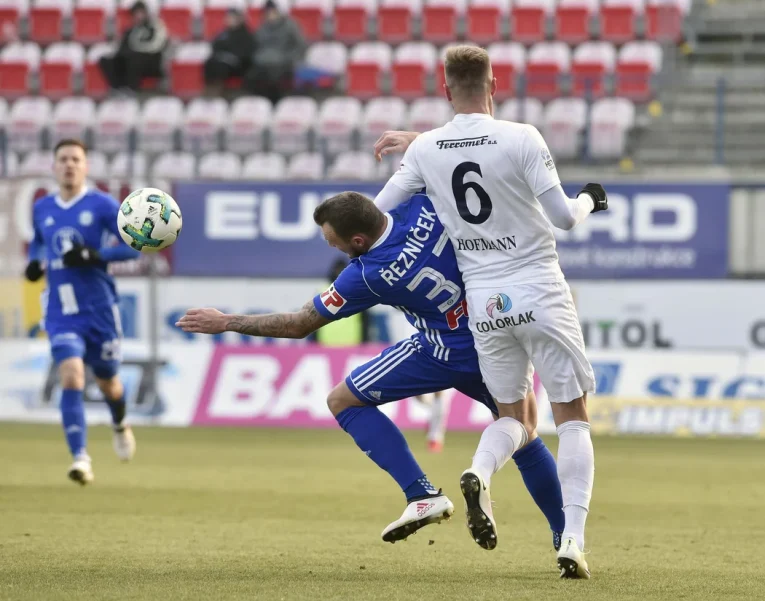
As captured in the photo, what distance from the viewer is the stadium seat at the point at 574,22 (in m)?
21.0

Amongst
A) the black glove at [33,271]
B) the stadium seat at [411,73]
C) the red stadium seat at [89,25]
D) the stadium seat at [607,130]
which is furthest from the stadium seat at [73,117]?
the black glove at [33,271]

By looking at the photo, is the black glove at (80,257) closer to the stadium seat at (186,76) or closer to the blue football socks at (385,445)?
the blue football socks at (385,445)

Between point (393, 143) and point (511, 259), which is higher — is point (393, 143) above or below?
above

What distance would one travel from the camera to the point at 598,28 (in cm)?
2103

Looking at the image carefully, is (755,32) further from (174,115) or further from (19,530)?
(19,530)

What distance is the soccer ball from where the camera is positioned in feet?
23.6

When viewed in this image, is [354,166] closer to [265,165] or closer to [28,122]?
[265,165]

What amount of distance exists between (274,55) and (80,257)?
441 inches

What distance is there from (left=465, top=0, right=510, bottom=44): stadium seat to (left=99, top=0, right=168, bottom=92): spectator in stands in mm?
4802

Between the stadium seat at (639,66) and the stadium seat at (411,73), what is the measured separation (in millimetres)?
2924

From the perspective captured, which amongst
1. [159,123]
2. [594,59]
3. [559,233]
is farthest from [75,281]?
[594,59]

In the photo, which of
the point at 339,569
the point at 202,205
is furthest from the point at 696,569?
the point at 202,205

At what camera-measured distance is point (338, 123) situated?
19516 millimetres

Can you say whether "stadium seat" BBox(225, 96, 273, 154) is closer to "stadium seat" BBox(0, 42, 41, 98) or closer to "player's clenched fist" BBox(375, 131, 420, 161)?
"stadium seat" BBox(0, 42, 41, 98)
